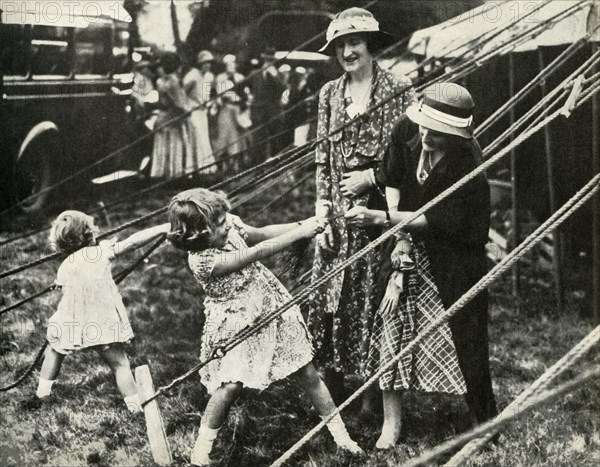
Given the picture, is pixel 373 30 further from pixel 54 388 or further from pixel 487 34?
pixel 54 388

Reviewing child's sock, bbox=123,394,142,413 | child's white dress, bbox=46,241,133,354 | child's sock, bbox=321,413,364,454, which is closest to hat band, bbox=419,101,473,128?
child's sock, bbox=321,413,364,454

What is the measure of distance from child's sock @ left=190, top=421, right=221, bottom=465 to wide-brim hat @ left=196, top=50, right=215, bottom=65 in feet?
7.95

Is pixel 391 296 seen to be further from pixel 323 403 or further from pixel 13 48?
pixel 13 48

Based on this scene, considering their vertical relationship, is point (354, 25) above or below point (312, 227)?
above

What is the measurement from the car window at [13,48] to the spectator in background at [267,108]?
125 cm

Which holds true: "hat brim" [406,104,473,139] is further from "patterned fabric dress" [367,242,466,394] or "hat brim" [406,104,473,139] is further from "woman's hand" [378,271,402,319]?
"woman's hand" [378,271,402,319]

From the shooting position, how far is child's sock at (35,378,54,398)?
2.76 meters

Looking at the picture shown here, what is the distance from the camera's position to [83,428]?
2732mm

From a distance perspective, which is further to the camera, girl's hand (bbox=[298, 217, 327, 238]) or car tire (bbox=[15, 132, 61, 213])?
car tire (bbox=[15, 132, 61, 213])

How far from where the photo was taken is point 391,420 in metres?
2.68

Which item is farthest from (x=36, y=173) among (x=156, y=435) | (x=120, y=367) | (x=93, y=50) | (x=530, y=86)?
(x=530, y=86)

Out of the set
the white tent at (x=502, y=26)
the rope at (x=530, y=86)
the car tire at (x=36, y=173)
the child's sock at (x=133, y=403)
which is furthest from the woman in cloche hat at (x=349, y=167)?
the car tire at (x=36, y=173)

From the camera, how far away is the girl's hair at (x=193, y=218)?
7.57 feet

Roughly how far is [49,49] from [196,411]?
72.3 inches
